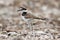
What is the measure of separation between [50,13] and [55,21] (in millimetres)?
1524

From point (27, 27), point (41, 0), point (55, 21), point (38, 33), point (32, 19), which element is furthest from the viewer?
point (41, 0)

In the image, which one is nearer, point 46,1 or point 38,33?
point 38,33

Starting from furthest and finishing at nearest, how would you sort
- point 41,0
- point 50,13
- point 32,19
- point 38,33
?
point 41,0
point 50,13
point 32,19
point 38,33

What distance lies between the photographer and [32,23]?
24.7ft

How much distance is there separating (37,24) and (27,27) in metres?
0.43

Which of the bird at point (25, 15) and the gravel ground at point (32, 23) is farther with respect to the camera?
the bird at point (25, 15)

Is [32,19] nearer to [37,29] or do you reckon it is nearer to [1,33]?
[37,29]

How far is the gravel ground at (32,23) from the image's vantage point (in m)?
6.72

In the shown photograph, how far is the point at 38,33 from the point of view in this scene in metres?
6.85

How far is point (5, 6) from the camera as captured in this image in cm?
1004

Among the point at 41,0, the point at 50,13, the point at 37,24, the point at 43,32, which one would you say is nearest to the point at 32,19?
the point at 37,24

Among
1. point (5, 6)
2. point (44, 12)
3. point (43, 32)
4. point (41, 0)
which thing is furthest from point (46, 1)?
point (43, 32)

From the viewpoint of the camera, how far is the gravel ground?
6.72 metres

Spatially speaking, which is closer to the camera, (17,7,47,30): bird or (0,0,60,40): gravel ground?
(0,0,60,40): gravel ground
